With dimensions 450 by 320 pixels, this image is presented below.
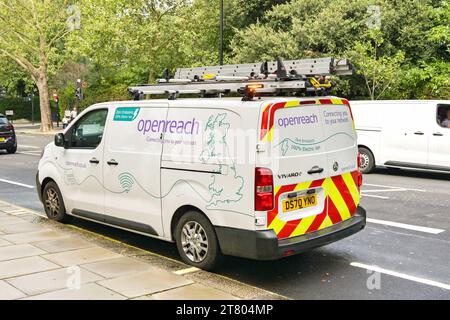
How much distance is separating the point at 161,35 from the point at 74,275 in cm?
2885

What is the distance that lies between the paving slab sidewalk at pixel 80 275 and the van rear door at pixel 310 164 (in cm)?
89

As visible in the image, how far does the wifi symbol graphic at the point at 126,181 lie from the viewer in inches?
247

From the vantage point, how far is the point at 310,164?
5395mm

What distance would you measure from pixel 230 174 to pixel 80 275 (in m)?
1.80

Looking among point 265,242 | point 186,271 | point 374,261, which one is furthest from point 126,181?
point 374,261

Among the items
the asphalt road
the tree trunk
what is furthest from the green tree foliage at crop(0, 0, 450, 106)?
the asphalt road

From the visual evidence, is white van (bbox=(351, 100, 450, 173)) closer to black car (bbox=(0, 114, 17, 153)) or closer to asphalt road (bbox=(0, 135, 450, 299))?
asphalt road (bbox=(0, 135, 450, 299))

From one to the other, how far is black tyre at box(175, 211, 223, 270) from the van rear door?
708 millimetres

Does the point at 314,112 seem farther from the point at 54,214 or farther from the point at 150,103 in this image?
the point at 54,214

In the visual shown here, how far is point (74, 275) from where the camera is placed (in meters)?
5.31

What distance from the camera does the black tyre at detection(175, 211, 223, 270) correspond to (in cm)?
541

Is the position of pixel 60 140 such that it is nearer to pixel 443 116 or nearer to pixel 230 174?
pixel 230 174

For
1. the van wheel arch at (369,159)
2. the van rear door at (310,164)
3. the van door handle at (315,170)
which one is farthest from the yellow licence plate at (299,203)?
the van wheel arch at (369,159)

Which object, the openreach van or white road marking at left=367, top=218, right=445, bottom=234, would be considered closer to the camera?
the openreach van
